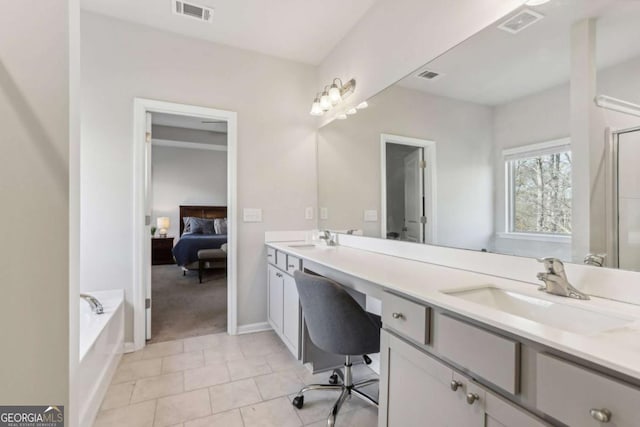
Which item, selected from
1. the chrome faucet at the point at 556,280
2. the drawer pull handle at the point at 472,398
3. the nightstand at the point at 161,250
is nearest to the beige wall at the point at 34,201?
the drawer pull handle at the point at 472,398

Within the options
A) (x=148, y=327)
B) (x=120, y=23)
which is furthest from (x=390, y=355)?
(x=120, y=23)

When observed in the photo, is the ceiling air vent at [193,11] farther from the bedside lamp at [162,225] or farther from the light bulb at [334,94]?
the bedside lamp at [162,225]

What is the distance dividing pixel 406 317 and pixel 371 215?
1341 mm

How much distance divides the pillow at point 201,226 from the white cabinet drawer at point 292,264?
14.9ft

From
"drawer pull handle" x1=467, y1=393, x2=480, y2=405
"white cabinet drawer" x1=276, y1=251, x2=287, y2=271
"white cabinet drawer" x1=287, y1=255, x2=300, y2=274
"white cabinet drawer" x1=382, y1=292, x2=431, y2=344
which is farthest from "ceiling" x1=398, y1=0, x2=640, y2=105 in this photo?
"white cabinet drawer" x1=276, y1=251, x2=287, y2=271

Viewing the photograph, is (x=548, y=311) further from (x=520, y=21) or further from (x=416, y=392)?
(x=520, y=21)

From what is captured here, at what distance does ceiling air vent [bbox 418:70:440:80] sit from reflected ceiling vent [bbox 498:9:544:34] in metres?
0.43

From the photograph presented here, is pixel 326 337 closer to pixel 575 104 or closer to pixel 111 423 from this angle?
pixel 111 423

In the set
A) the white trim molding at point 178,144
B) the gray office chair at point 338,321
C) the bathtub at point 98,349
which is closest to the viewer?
the gray office chair at point 338,321

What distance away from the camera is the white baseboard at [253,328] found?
281cm

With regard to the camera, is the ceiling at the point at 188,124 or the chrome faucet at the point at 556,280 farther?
the ceiling at the point at 188,124

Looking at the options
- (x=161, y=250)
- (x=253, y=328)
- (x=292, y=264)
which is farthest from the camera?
(x=161, y=250)

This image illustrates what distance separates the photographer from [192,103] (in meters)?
2.67

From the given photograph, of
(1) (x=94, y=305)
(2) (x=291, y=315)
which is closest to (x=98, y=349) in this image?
(1) (x=94, y=305)
